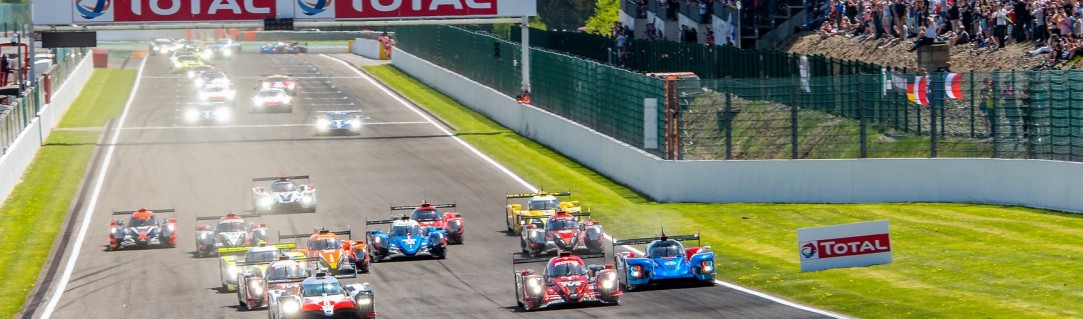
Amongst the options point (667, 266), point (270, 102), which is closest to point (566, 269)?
point (667, 266)

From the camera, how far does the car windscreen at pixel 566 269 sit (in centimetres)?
3030

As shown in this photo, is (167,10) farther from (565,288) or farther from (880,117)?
(565,288)

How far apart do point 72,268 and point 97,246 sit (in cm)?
357

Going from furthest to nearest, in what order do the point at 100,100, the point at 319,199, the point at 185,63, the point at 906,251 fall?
the point at 185,63, the point at 100,100, the point at 319,199, the point at 906,251

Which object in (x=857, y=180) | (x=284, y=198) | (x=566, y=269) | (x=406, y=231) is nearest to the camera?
(x=566, y=269)

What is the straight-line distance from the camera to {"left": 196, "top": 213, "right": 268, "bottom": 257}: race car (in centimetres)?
→ 3906

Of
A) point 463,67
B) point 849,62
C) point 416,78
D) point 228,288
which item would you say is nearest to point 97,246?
point 228,288

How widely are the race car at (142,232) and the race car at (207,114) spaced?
32.1 metres

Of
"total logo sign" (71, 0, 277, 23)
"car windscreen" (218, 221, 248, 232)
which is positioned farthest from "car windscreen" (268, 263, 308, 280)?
"total logo sign" (71, 0, 277, 23)

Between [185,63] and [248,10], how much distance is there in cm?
3699

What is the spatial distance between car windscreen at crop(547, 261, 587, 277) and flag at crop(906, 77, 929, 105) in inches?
677

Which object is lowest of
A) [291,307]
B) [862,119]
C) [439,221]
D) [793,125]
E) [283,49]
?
[439,221]

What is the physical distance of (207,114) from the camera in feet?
241

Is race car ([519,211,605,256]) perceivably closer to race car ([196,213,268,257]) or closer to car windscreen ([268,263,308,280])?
race car ([196,213,268,257])
